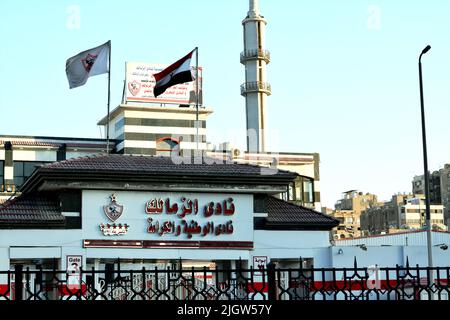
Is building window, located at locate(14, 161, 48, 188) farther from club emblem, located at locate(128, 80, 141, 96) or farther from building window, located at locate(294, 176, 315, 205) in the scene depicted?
building window, located at locate(294, 176, 315, 205)

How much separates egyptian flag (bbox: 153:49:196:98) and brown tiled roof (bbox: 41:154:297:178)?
15.5 ft

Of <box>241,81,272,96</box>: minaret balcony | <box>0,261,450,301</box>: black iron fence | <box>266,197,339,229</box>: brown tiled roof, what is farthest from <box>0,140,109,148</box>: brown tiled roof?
<box>0,261,450,301</box>: black iron fence

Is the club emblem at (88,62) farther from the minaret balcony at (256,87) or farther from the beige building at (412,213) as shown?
the beige building at (412,213)

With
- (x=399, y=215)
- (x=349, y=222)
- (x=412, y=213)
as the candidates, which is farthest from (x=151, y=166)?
(x=349, y=222)

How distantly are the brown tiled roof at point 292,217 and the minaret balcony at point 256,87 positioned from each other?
164 ft

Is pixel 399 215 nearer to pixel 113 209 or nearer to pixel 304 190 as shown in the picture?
pixel 304 190

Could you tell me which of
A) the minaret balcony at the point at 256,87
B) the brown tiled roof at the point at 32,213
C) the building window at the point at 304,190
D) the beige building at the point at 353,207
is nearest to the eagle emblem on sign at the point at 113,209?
the brown tiled roof at the point at 32,213

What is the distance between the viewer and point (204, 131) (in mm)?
81625

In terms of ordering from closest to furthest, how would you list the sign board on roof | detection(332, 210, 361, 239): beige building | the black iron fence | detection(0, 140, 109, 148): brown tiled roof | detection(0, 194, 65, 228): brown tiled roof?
the black iron fence
detection(0, 194, 65, 228): brown tiled roof
detection(0, 140, 109, 148): brown tiled roof
the sign board on roof
detection(332, 210, 361, 239): beige building

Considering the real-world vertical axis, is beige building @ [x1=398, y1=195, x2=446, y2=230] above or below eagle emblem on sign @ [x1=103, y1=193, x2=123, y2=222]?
above

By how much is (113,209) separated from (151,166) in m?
2.64

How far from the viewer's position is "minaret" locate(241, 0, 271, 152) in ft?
287

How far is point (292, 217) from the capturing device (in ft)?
124
